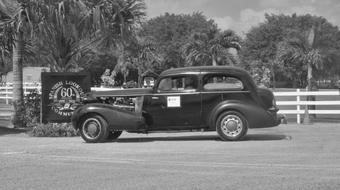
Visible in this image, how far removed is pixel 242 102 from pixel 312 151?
2.34m

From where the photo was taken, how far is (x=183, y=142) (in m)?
13.2

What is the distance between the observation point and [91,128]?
527 inches

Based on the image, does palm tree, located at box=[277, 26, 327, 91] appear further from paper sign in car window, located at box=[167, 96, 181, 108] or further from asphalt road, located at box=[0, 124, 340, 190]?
paper sign in car window, located at box=[167, 96, 181, 108]

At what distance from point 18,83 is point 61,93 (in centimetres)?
359

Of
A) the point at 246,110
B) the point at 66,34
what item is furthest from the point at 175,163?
the point at 66,34

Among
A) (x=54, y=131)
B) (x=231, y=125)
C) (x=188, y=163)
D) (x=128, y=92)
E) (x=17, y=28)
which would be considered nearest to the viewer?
(x=188, y=163)

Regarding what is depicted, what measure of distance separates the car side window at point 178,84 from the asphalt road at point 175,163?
126 cm

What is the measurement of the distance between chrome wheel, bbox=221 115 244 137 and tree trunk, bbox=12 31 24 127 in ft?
26.1

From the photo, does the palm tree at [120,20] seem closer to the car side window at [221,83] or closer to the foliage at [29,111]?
the foliage at [29,111]

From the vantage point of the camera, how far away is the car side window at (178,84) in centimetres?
1323

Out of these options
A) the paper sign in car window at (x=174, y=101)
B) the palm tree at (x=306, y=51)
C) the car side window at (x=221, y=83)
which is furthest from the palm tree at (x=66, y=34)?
the palm tree at (x=306, y=51)

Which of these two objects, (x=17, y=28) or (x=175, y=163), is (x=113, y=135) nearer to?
(x=175, y=163)

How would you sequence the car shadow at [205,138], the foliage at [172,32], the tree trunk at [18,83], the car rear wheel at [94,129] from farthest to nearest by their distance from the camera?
the foliage at [172,32], the tree trunk at [18,83], the car shadow at [205,138], the car rear wheel at [94,129]

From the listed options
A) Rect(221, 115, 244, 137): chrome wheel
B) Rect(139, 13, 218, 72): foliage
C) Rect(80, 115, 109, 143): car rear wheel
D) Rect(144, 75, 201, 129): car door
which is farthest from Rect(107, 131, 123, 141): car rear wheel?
Rect(139, 13, 218, 72): foliage
